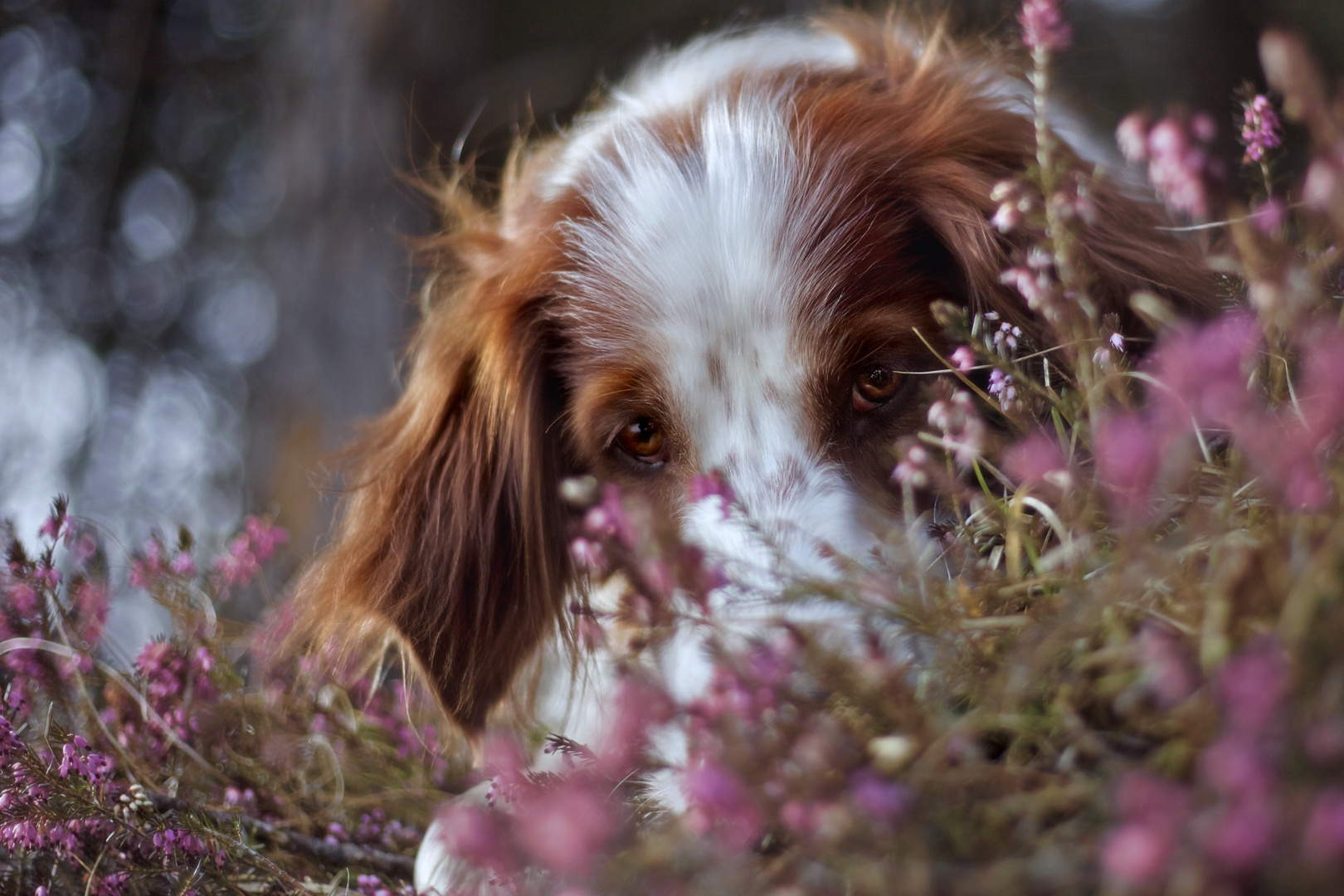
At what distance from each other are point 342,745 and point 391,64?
2484 mm

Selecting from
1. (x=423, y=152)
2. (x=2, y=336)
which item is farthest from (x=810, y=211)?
(x=2, y=336)

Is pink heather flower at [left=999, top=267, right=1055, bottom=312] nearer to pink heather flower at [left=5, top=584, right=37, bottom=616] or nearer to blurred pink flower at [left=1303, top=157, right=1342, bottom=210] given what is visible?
blurred pink flower at [left=1303, top=157, right=1342, bottom=210]

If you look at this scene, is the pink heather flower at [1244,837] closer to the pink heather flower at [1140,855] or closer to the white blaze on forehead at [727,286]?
the pink heather flower at [1140,855]

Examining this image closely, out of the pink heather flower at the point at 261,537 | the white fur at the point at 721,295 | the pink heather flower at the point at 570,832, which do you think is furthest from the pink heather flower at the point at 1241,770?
the pink heather flower at the point at 261,537

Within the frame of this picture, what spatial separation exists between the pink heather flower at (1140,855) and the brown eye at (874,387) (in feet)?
3.68

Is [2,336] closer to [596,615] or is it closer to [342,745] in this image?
[342,745]

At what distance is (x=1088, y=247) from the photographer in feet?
5.26

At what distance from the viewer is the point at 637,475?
5.66 ft

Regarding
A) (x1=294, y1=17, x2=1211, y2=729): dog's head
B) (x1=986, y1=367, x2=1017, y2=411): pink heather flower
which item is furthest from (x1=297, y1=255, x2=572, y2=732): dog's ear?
(x1=986, y1=367, x2=1017, y2=411): pink heather flower

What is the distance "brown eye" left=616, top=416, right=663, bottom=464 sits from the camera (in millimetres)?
1690

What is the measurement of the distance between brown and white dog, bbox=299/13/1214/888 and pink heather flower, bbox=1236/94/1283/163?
37 centimetres

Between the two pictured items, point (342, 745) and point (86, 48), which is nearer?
point (342, 745)

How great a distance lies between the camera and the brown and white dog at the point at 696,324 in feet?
5.12

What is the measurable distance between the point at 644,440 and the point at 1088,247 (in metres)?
0.75
